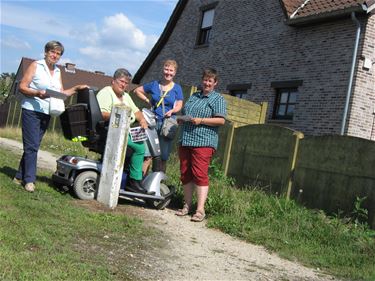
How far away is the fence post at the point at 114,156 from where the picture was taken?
6455 mm

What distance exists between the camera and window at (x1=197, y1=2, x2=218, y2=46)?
19.4 m

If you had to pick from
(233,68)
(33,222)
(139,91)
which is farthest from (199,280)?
(233,68)

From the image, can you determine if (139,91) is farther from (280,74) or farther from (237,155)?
(280,74)

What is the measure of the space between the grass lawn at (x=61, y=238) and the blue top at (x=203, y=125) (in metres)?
1.44

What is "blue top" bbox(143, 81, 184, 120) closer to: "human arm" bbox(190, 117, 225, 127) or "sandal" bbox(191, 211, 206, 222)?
"human arm" bbox(190, 117, 225, 127)

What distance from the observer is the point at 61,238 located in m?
4.54

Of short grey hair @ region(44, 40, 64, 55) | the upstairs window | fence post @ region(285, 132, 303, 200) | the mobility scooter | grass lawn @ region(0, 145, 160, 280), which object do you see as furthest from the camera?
the upstairs window

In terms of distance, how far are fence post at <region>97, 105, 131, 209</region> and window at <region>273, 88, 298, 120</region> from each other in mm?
8674

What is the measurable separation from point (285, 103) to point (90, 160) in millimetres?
9072

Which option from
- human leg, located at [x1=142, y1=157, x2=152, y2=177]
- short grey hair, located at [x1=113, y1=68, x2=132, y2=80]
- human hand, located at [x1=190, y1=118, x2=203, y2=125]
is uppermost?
short grey hair, located at [x1=113, y1=68, x2=132, y2=80]

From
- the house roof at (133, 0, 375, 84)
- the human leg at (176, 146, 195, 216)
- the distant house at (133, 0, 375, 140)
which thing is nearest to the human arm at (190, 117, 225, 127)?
the human leg at (176, 146, 195, 216)

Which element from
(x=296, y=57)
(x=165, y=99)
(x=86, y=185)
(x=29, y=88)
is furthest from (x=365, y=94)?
(x=29, y=88)

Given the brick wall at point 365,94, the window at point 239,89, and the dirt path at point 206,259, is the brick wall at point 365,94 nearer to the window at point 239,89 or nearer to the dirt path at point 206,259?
the window at point 239,89

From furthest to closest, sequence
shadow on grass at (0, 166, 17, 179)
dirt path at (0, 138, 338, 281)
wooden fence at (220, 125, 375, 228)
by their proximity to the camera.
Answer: shadow on grass at (0, 166, 17, 179) → wooden fence at (220, 125, 375, 228) → dirt path at (0, 138, 338, 281)
